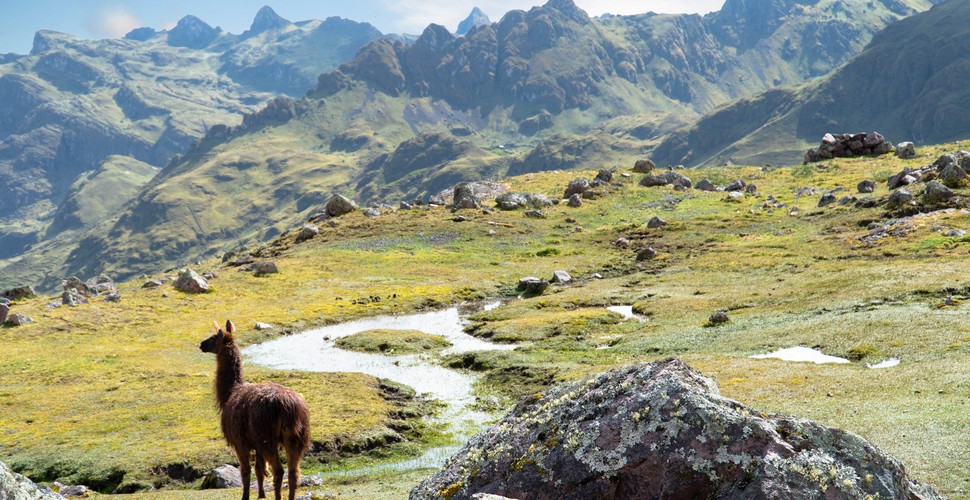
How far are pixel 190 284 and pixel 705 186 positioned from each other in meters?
111

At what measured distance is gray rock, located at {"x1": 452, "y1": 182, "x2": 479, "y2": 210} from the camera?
14388 cm

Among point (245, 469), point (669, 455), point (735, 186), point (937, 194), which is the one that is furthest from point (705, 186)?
point (669, 455)

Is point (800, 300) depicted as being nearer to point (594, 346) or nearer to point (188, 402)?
point (594, 346)

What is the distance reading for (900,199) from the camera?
96.8 metres

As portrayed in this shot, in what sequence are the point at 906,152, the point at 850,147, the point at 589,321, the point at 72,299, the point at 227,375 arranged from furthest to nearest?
the point at 850,147, the point at 906,152, the point at 72,299, the point at 589,321, the point at 227,375

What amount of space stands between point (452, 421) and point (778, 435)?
115 feet

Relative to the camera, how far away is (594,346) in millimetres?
57906

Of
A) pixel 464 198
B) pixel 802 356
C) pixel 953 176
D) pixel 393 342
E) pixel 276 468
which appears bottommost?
pixel 393 342

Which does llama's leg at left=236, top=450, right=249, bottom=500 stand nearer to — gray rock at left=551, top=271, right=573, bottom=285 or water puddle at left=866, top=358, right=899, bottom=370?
water puddle at left=866, top=358, right=899, bottom=370

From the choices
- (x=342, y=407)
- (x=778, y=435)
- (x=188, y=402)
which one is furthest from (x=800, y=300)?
(x=778, y=435)

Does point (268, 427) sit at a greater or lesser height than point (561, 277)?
greater

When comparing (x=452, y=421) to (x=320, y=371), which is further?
(x=320, y=371)

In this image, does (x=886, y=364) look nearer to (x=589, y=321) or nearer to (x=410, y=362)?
(x=589, y=321)

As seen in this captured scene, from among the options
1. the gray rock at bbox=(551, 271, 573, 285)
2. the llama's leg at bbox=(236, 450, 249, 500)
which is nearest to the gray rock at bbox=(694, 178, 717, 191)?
the gray rock at bbox=(551, 271, 573, 285)
